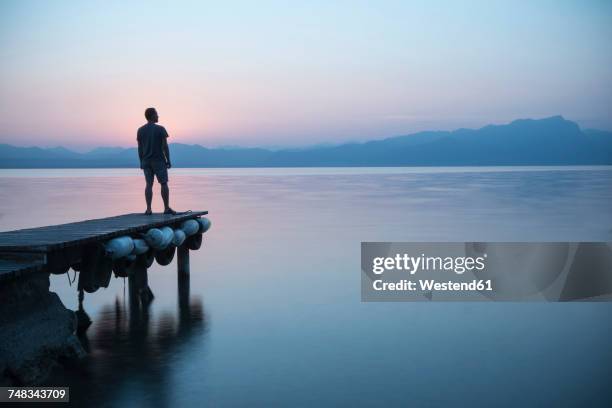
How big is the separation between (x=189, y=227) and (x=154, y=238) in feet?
8.61

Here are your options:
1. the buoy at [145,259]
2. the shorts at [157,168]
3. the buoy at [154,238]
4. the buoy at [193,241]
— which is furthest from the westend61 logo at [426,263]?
the buoy at [154,238]

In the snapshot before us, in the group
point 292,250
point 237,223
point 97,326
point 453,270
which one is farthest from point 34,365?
point 237,223

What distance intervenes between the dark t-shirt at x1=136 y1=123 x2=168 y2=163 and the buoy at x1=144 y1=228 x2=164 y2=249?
7.98 ft

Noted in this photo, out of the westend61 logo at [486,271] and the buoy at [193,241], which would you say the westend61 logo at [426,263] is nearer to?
the westend61 logo at [486,271]

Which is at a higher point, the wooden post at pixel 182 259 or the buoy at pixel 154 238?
the buoy at pixel 154 238

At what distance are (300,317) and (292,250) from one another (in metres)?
9.85

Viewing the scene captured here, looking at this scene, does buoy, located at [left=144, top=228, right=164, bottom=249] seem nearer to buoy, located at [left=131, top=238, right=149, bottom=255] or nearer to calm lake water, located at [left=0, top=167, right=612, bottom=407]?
buoy, located at [left=131, top=238, right=149, bottom=255]

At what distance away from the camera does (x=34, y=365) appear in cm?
893

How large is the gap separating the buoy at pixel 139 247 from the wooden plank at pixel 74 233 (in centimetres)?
20

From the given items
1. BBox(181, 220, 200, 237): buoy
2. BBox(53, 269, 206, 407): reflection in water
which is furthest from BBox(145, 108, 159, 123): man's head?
BBox(53, 269, 206, 407): reflection in water

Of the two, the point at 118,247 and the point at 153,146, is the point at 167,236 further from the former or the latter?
the point at 153,146

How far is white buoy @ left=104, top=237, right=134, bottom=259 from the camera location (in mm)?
11797

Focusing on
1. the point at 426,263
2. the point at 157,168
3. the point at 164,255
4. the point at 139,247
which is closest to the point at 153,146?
the point at 157,168

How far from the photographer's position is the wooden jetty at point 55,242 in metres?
9.46
